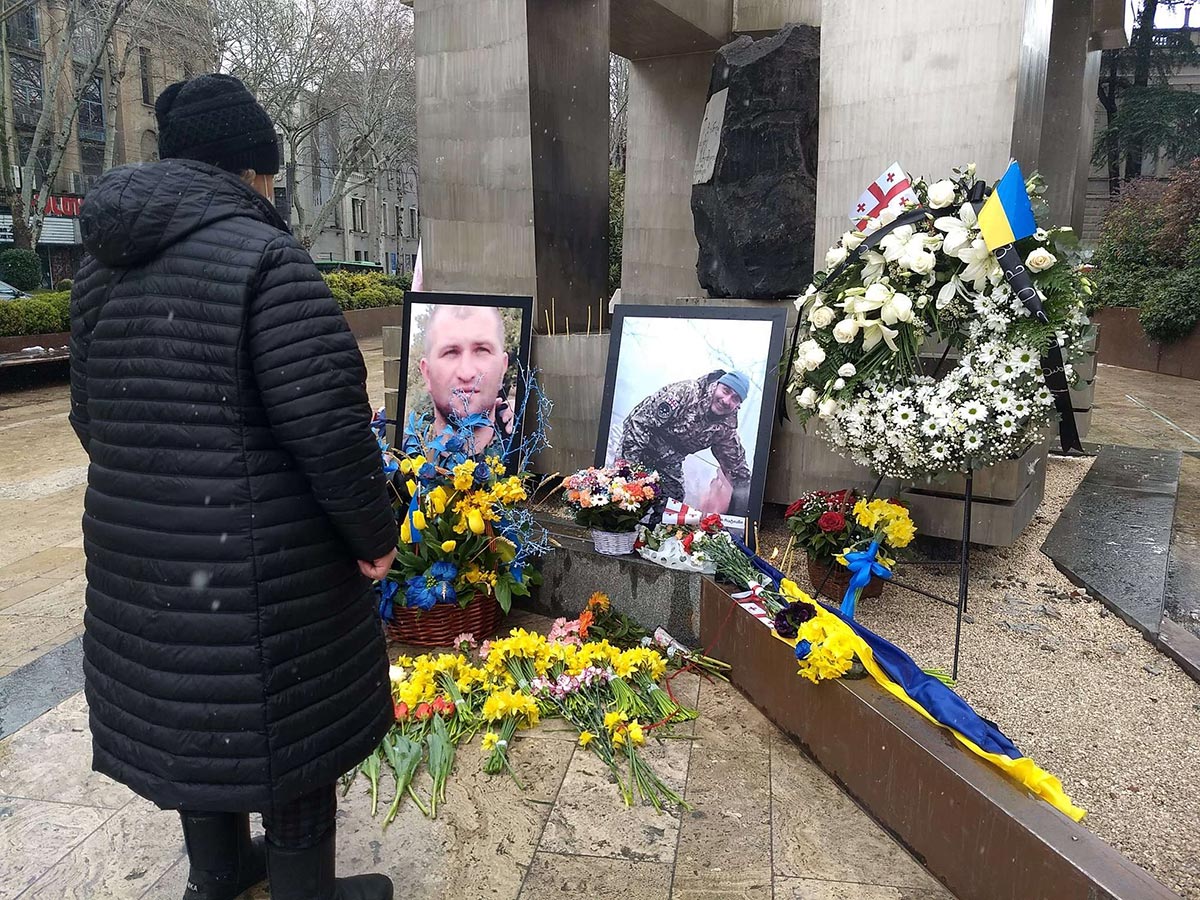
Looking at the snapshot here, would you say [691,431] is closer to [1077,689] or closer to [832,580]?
[832,580]

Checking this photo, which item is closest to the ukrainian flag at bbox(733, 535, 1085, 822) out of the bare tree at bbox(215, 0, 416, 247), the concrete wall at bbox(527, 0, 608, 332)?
the concrete wall at bbox(527, 0, 608, 332)

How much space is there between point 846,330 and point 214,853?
2471mm

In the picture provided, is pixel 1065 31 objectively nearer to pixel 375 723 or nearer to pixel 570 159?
pixel 570 159

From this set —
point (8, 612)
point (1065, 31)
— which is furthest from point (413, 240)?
point (8, 612)

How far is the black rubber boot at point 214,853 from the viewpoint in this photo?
1.91 m

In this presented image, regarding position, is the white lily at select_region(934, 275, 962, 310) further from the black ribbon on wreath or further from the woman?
the woman

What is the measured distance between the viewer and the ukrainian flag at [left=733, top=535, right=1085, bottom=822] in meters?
2.10

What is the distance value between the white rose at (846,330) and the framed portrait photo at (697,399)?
2.95 ft

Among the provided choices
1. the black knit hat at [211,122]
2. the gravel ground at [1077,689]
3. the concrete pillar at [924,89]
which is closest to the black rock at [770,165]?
the concrete pillar at [924,89]

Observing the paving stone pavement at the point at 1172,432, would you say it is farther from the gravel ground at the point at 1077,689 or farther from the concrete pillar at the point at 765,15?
the concrete pillar at the point at 765,15

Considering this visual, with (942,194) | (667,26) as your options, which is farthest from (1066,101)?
(942,194)

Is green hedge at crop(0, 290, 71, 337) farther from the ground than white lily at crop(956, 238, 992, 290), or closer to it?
closer to it

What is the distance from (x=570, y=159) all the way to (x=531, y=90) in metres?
0.52

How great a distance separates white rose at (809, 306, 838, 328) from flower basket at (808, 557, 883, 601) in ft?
3.40
